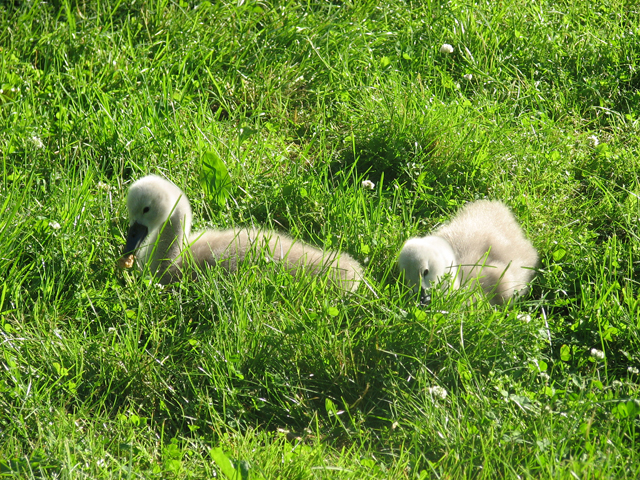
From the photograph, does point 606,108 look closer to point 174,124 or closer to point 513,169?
point 513,169

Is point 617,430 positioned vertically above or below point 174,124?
above

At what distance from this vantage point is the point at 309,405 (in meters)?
2.95

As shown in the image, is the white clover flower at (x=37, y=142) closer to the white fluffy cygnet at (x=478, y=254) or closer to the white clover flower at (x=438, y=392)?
the white fluffy cygnet at (x=478, y=254)

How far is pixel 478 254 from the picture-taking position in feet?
12.2

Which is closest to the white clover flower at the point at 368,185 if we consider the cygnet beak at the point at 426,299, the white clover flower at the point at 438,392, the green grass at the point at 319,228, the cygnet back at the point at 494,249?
the green grass at the point at 319,228

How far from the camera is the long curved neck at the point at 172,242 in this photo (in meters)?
3.57

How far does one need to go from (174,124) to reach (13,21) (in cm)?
151

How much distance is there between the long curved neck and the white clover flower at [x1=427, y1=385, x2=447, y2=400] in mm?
1472

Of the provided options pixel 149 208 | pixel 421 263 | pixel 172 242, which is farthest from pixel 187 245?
pixel 421 263

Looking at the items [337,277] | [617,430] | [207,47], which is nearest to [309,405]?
[337,277]

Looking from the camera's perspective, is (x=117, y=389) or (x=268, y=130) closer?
(x=117, y=389)

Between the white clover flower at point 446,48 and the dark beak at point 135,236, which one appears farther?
the white clover flower at point 446,48

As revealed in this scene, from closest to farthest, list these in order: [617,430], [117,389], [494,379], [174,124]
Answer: [617,430] < [494,379] < [117,389] < [174,124]

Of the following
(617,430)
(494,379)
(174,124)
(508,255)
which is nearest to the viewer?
(617,430)
